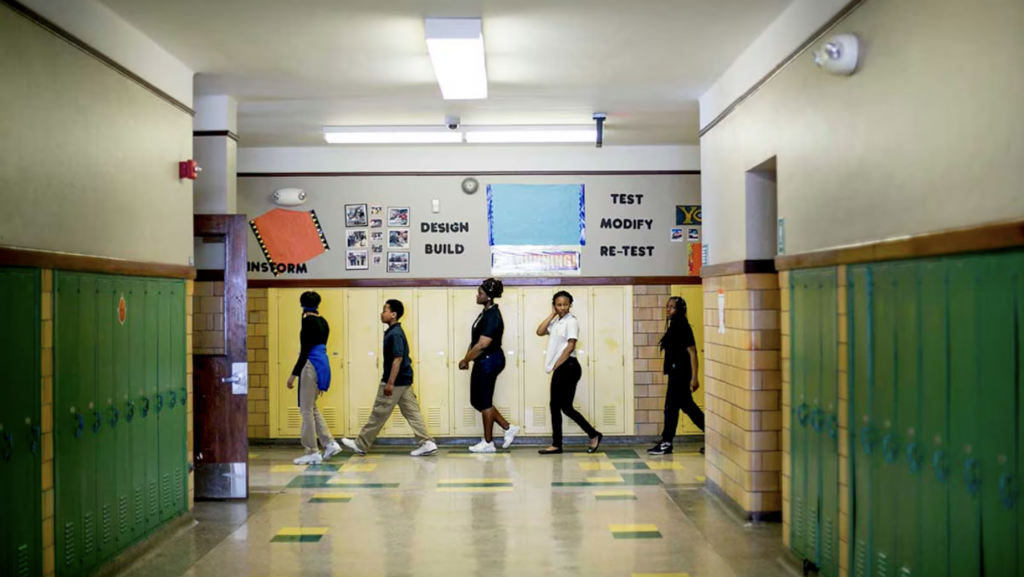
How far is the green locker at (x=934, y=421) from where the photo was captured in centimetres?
323

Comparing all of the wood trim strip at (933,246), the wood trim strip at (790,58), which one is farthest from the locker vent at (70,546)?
the wood trim strip at (790,58)

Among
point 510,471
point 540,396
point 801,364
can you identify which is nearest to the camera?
point 801,364

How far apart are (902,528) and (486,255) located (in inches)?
262

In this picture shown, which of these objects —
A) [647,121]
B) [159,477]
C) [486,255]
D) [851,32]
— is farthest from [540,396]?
[851,32]

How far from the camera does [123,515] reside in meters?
5.06

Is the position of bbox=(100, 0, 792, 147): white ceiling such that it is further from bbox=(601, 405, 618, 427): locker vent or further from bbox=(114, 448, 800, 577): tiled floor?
bbox=(114, 448, 800, 577): tiled floor

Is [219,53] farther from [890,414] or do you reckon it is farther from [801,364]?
[890,414]

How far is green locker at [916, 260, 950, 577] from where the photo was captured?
10.6 feet

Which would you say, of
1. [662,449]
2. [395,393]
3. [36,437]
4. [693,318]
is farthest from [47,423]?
[693,318]

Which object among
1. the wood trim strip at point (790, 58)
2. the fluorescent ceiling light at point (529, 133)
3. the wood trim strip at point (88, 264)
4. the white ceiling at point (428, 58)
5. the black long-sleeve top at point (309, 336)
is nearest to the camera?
the wood trim strip at point (88, 264)

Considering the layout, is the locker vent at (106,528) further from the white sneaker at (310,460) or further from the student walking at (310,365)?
the white sneaker at (310,460)

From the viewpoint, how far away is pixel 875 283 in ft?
12.7

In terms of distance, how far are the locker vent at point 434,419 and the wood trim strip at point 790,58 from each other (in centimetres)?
420

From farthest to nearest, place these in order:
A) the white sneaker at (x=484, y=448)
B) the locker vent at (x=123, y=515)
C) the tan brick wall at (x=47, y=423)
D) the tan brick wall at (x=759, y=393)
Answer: the white sneaker at (x=484, y=448), the tan brick wall at (x=759, y=393), the locker vent at (x=123, y=515), the tan brick wall at (x=47, y=423)
